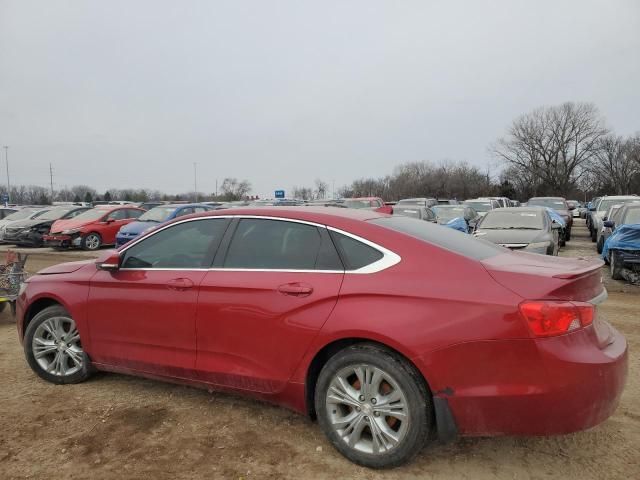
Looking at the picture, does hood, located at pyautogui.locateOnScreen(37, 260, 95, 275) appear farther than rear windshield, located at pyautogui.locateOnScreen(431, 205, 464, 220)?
No

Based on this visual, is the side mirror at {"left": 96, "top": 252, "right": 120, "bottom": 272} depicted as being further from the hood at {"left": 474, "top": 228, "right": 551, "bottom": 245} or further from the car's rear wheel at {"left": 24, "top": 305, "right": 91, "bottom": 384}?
the hood at {"left": 474, "top": 228, "right": 551, "bottom": 245}

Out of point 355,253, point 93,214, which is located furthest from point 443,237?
point 93,214

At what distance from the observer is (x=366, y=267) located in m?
3.15

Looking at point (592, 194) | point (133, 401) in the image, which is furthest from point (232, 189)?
point (133, 401)

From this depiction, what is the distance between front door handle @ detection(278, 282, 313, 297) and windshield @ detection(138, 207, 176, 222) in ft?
43.2

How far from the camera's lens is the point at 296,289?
128 inches

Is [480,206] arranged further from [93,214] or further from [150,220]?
[93,214]

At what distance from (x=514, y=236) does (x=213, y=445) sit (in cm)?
848

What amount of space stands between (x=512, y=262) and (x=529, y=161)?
260ft

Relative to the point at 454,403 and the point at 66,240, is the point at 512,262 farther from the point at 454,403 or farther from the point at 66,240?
the point at 66,240

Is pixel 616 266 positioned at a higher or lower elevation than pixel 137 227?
lower

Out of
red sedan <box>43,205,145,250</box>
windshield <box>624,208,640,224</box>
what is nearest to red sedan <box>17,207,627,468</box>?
windshield <box>624,208,640,224</box>

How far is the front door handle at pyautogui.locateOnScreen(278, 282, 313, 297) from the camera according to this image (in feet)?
10.6

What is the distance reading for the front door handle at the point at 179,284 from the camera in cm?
370
